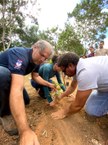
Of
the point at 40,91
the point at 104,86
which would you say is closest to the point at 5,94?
the point at 104,86

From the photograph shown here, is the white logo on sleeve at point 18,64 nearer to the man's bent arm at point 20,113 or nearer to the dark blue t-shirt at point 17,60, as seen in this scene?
the dark blue t-shirt at point 17,60

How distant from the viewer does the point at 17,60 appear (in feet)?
7.86

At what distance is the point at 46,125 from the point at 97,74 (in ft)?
3.43

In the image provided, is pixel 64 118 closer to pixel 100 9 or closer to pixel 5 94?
pixel 5 94

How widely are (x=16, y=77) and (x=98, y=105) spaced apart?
1447 millimetres

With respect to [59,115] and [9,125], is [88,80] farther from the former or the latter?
[9,125]

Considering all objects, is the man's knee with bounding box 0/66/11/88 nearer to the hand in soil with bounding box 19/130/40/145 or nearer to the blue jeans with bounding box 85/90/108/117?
the hand in soil with bounding box 19/130/40/145

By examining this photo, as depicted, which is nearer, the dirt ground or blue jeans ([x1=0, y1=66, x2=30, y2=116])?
blue jeans ([x1=0, y1=66, x2=30, y2=116])

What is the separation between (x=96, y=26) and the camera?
17.4 meters

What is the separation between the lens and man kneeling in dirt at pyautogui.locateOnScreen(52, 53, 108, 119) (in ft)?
7.88

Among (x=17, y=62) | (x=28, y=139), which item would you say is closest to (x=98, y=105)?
(x=17, y=62)

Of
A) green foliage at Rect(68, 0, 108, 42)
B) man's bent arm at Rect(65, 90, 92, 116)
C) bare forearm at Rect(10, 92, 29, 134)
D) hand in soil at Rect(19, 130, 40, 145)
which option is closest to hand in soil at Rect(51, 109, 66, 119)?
man's bent arm at Rect(65, 90, 92, 116)

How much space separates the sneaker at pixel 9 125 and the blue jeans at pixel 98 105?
1.16 m

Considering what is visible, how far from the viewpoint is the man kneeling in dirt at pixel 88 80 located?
2.40m
